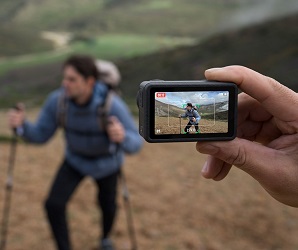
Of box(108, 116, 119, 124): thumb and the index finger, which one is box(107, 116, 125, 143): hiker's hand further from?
the index finger

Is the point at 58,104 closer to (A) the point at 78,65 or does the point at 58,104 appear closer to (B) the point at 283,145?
(A) the point at 78,65

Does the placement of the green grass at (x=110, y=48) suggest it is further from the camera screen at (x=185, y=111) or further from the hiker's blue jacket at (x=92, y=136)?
the camera screen at (x=185, y=111)

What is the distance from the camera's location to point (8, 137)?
14.4 metres

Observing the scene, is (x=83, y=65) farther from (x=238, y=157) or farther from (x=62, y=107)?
(x=238, y=157)

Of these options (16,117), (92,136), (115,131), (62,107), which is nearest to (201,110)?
(115,131)

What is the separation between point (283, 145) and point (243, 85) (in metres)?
0.51

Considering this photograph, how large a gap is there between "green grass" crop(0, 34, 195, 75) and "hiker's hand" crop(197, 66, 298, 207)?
5744 cm

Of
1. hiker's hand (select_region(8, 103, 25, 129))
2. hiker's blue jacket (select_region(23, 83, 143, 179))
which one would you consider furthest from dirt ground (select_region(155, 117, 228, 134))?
hiker's hand (select_region(8, 103, 25, 129))

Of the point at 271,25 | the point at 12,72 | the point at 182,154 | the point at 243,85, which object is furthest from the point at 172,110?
the point at 271,25

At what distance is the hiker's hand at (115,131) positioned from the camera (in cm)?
554

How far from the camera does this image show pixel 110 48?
6294 cm

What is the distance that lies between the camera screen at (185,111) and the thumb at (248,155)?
0.09 m

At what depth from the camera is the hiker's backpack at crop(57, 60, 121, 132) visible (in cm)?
573

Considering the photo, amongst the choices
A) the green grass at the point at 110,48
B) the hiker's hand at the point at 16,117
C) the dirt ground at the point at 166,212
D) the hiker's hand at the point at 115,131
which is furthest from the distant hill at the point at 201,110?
the green grass at the point at 110,48
